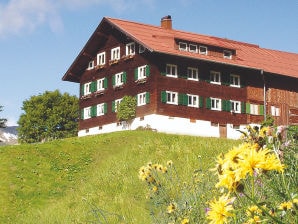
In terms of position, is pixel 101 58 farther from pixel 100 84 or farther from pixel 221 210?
pixel 221 210

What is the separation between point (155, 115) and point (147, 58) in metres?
4.36

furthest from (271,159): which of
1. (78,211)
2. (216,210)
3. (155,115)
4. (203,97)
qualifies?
(203,97)

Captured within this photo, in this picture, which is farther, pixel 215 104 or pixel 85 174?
pixel 215 104

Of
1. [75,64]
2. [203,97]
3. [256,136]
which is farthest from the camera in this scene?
[75,64]

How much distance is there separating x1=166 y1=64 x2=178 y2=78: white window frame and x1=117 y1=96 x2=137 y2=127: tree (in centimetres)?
299

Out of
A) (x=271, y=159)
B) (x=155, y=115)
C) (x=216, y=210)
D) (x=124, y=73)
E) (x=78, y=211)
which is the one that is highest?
(x=124, y=73)

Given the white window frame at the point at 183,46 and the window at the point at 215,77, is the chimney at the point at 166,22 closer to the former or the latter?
the white window frame at the point at 183,46

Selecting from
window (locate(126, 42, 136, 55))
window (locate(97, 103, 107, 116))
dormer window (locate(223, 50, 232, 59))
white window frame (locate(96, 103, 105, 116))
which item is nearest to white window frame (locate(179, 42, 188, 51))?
window (locate(126, 42, 136, 55))

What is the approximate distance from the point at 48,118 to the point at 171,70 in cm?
2637

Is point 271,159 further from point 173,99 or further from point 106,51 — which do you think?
point 106,51

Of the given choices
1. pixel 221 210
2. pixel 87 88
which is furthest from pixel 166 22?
pixel 221 210

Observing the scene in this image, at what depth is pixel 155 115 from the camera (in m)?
37.6

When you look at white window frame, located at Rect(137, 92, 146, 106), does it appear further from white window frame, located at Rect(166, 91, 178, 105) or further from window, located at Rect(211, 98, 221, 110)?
window, located at Rect(211, 98, 221, 110)

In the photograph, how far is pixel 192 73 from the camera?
40.5 meters
